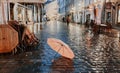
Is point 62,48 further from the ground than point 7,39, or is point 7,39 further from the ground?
point 7,39

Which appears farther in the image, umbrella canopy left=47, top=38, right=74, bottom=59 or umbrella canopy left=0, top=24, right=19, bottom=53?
umbrella canopy left=0, top=24, right=19, bottom=53

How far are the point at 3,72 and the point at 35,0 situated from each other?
27.7ft

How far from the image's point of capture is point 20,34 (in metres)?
10.4

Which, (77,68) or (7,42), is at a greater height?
(7,42)

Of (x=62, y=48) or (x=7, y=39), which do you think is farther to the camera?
(x=7, y=39)

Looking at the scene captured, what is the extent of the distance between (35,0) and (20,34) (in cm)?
469

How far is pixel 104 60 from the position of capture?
28.6 ft

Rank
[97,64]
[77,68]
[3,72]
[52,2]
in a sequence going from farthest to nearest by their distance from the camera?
[52,2], [97,64], [77,68], [3,72]

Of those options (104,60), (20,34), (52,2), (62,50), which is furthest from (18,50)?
(52,2)

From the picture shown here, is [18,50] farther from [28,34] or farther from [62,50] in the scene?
[62,50]

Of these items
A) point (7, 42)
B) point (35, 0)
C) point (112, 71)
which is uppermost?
point (35, 0)

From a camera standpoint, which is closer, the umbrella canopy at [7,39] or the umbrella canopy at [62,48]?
the umbrella canopy at [62,48]

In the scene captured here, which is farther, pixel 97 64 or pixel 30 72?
pixel 97 64

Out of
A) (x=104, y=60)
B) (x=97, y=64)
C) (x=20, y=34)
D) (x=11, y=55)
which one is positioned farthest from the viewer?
(x=20, y=34)
